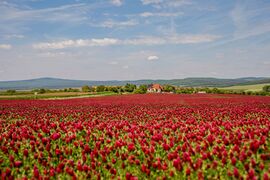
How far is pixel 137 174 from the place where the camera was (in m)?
5.71

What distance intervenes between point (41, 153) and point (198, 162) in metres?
3.79

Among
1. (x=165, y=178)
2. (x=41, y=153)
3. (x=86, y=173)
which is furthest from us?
(x=41, y=153)

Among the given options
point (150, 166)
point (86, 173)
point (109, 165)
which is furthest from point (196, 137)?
point (86, 173)

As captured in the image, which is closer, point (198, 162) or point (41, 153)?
point (198, 162)

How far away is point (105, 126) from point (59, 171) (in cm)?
448

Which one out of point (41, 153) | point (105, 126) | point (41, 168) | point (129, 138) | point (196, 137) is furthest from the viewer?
point (105, 126)

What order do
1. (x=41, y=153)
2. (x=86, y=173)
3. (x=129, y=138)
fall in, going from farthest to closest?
(x=129, y=138) → (x=41, y=153) → (x=86, y=173)

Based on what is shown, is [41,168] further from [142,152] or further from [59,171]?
[142,152]

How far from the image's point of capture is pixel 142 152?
277 inches

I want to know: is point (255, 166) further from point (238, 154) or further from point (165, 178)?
point (165, 178)

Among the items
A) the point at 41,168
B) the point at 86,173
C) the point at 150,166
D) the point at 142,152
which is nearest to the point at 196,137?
the point at 142,152

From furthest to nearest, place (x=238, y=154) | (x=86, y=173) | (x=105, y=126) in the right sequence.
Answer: (x=105, y=126) < (x=238, y=154) < (x=86, y=173)

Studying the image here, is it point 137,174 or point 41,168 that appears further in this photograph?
point 41,168

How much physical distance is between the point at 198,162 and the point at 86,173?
7.04ft
